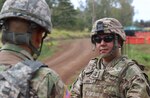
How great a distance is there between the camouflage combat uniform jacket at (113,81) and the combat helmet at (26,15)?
196 cm

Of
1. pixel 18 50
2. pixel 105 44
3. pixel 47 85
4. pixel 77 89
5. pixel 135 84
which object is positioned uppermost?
pixel 18 50

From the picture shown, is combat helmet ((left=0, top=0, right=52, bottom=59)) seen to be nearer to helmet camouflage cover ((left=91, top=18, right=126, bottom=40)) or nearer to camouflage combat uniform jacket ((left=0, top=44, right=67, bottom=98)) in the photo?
camouflage combat uniform jacket ((left=0, top=44, right=67, bottom=98))

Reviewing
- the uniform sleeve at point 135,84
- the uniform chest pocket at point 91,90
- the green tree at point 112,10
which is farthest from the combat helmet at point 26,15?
the green tree at point 112,10

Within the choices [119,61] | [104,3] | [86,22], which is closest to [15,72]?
[119,61]

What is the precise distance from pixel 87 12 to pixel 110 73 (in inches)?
3257

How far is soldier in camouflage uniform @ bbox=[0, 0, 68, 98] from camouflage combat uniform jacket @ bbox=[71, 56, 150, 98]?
77.3 inches

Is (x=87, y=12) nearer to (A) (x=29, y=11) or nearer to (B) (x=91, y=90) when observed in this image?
(B) (x=91, y=90)

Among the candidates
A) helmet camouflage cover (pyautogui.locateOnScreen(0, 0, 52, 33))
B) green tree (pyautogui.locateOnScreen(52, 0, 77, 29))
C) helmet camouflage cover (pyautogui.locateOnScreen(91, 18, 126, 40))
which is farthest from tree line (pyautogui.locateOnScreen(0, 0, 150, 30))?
helmet camouflage cover (pyautogui.locateOnScreen(0, 0, 52, 33))

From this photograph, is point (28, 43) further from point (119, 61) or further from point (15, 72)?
point (119, 61)

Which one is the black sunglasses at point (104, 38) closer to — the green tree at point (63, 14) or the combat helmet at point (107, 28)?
the combat helmet at point (107, 28)

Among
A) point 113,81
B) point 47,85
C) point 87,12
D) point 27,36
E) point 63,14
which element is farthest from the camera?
point 87,12

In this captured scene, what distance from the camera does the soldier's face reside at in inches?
183

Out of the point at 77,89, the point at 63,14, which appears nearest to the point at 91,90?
the point at 77,89

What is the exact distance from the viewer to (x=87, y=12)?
86.8 m
